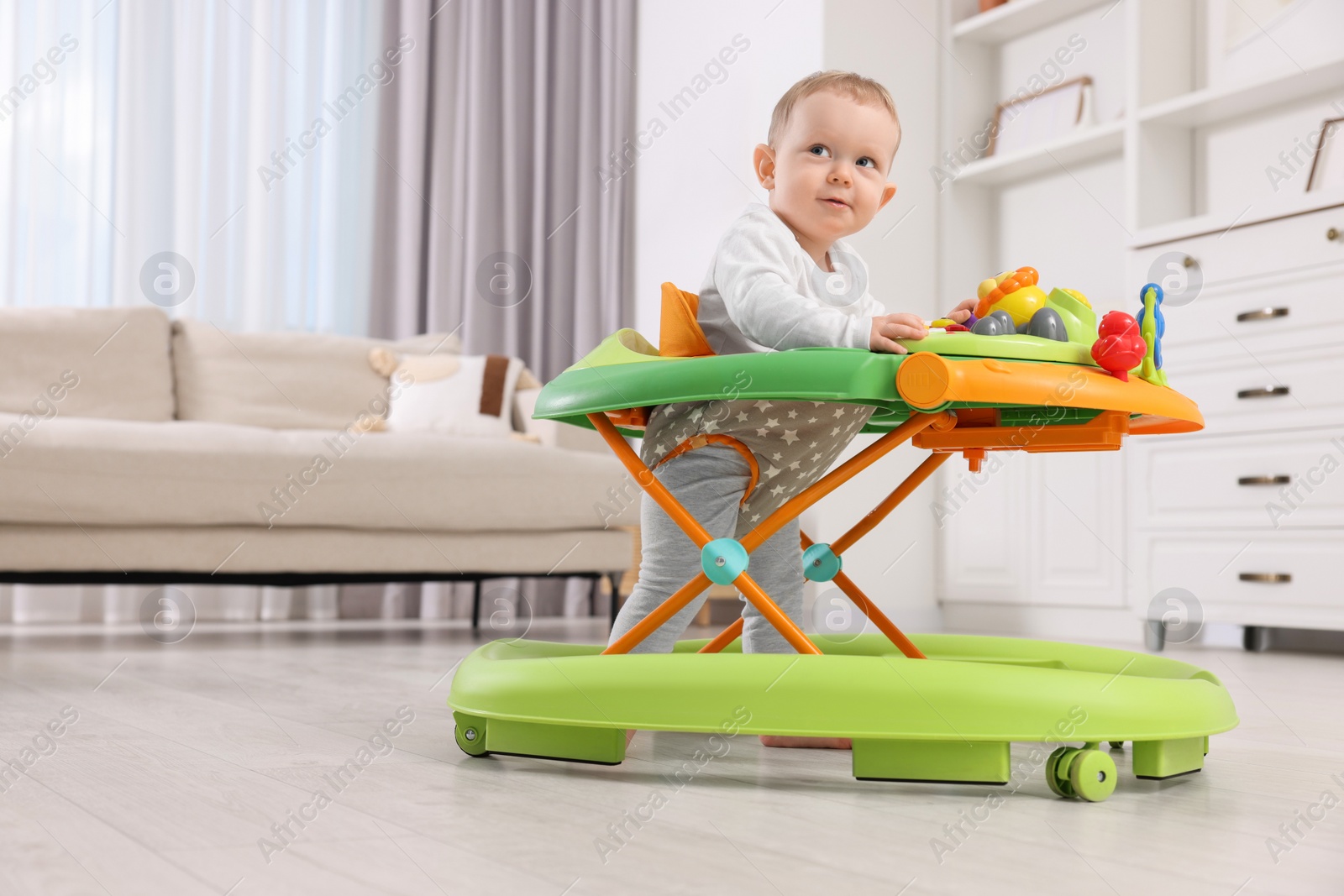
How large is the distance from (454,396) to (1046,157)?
166cm

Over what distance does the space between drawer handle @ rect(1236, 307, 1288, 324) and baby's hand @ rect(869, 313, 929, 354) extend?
1650mm

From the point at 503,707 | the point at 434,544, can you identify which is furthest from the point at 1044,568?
the point at 503,707

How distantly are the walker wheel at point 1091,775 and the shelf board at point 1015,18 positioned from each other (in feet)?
8.53

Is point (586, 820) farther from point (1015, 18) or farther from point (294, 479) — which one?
point (1015, 18)

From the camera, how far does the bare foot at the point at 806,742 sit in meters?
1.08

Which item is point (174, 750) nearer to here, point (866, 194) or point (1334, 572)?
point (866, 194)

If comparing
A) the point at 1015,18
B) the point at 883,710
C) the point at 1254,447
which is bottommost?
the point at 883,710

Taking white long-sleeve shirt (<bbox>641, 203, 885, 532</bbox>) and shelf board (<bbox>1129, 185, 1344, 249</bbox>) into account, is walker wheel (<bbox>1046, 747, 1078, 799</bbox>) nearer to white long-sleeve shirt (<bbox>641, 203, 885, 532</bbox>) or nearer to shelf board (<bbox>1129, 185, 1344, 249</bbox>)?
white long-sleeve shirt (<bbox>641, 203, 885, 532</bbox>)

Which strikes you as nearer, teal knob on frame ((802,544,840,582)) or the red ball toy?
the red ball toy

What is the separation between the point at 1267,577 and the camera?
7.35 feet

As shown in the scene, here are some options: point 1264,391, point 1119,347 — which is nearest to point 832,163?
point 1119,347

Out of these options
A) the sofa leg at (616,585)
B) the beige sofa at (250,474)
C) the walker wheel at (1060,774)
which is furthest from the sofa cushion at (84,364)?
the walker wheel at (1060,774)

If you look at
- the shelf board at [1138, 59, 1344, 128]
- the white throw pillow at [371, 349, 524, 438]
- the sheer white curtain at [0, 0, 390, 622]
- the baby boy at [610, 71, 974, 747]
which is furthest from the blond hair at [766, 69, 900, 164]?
the sheer white curtain at [0, 0, 390, 622]

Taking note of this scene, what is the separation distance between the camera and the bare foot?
108cm
